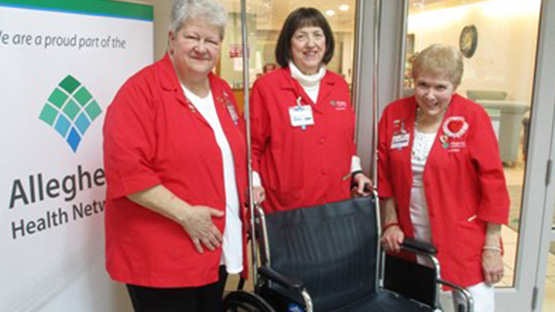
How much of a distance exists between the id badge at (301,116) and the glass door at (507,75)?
0.59 meters

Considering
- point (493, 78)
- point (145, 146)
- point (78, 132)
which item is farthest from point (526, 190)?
point (78, 132)

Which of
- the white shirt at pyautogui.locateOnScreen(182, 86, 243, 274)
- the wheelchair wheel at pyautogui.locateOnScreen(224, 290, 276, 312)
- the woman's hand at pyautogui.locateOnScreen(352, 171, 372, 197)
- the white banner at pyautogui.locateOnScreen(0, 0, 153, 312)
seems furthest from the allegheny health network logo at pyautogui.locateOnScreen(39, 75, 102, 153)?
the woman's hand at pyautogui.locateOnScreen(352, 171, 372, 197)

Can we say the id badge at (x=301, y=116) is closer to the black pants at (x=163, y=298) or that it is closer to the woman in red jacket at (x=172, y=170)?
the woman in red jacket at (x=172, y=170)

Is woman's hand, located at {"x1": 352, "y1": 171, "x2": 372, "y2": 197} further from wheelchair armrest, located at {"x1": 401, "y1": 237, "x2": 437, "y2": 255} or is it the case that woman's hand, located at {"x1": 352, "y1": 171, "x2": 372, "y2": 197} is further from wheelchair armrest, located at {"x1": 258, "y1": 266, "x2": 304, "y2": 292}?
wheelchair armrest, located at {"x1": 258, "y1": 266, "x2": 304, "y2": 292}

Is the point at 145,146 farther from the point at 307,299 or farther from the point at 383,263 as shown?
the point at 383,263

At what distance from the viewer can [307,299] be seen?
151 centimetres

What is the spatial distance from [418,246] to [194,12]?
120cm

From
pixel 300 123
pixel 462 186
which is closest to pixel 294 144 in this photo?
pixel 300 123

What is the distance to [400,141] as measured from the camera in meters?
1.94

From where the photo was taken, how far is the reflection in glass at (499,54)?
245 cm

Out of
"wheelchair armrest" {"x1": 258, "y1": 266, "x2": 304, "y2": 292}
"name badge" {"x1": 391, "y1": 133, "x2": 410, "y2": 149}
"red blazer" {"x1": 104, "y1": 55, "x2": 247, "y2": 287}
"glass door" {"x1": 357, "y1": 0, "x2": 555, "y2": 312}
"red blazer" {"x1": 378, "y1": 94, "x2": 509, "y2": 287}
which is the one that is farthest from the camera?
"glass door" {"x1": 357, "y1": 0, "x2": 555, "y2": 312}

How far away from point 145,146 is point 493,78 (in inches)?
79.2

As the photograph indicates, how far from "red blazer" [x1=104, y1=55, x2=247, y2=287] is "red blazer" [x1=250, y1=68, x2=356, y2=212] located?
454 millimetres

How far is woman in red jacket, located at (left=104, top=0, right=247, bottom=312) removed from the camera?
1.40 m
